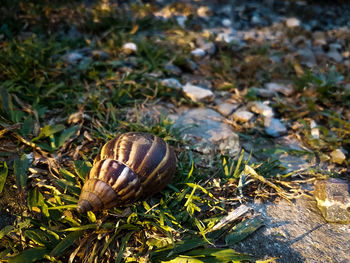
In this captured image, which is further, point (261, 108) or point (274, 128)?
point (261, 108)

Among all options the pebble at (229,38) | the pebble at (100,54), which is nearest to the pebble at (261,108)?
the pebble at (229,38)

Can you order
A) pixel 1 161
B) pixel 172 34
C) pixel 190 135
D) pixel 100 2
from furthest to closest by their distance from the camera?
1. pixel 100 2
2. pixel 172 34
3. pixel 190 135
4. pixel 1 161

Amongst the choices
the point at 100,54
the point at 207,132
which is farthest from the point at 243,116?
the point at 100,54

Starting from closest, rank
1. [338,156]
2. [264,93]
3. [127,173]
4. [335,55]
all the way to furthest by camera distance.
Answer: [127,173] < [338,156] < [264,93] < [335,55]

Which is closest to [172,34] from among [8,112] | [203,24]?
[203,24]

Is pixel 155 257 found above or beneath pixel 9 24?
beneath

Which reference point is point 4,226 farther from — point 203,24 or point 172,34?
point 203,24

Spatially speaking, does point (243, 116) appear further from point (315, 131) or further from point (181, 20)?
point (181, 20)
